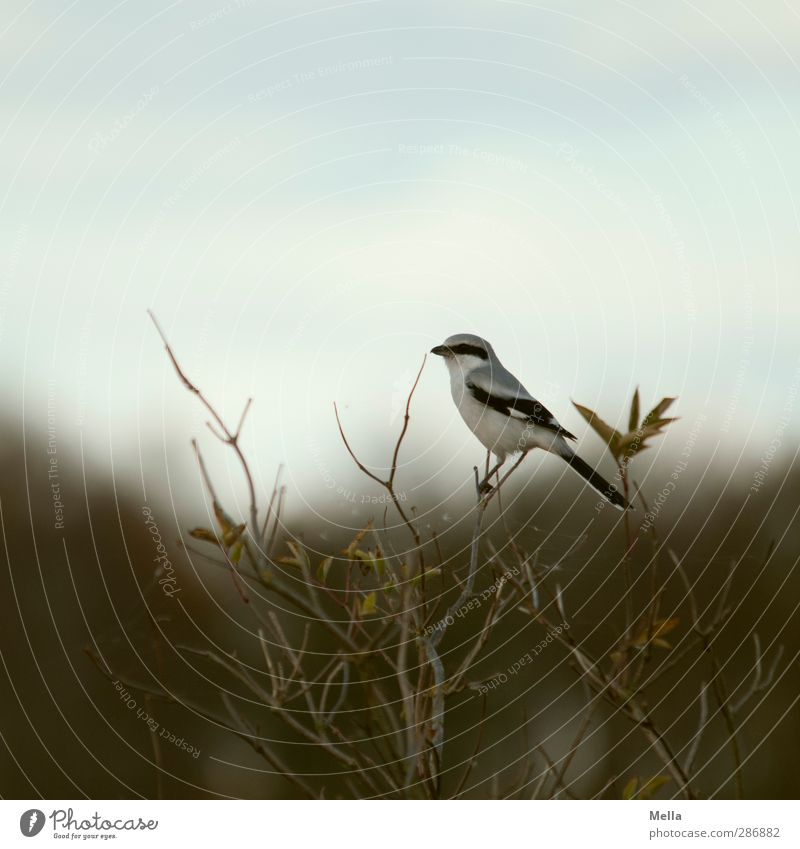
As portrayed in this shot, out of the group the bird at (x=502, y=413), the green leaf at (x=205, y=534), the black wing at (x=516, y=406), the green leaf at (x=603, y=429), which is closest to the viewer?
the green leaf at (x=205, y=534)

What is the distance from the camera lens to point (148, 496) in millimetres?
2633

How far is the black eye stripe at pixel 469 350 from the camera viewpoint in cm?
335

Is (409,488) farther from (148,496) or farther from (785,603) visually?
(785,603)

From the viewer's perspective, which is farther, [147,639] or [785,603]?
[785,603]

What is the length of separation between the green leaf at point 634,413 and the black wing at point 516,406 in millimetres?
1672

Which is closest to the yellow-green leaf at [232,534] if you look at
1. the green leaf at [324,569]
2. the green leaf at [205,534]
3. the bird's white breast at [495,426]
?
the green leaf at [205,534]

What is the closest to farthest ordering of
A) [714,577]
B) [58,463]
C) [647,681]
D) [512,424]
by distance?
[647,681], [58,463], [714,577], [512,424]

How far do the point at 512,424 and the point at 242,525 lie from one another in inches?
81.1

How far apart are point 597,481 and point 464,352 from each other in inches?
28.7

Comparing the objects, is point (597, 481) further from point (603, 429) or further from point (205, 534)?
point (205, 534)

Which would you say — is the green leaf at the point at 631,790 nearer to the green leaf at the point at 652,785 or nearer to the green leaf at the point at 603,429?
the green leaf at the point at 652,785

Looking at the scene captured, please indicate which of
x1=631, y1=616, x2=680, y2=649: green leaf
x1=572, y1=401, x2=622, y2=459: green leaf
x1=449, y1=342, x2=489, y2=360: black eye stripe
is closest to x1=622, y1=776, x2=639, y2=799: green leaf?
x1=631, y1=616, x2=680, y2=649: green leaf

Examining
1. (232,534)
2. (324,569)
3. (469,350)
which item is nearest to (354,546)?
(324,569)
